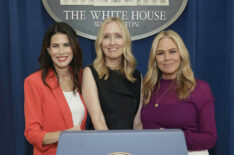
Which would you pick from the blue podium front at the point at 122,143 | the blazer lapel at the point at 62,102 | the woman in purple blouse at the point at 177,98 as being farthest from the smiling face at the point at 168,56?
the blue podium front at the point at 122,143

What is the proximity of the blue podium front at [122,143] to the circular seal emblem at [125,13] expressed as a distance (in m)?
1.23

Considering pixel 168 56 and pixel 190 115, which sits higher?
pixel 168 56

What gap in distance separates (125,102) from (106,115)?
134 mm

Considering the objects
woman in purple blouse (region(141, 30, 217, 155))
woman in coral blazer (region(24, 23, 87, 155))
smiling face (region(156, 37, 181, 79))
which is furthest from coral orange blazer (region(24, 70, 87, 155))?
smiling face (region(156, 37, 181, 79))

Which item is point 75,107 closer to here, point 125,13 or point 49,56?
point 49,56

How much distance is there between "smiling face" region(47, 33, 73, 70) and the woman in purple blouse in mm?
488

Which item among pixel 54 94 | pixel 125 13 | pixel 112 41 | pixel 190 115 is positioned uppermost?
pixel 125 13

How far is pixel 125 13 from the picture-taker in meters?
1.95

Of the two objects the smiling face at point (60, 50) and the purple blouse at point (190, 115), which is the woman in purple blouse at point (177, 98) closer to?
the purple blouse at point (190, 115)

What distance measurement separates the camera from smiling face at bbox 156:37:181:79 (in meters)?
1.48

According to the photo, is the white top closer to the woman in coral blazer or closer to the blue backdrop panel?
the woman in coral blazer

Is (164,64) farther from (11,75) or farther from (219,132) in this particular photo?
(11,75)

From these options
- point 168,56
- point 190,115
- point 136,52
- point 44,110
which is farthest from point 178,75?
point 44,110

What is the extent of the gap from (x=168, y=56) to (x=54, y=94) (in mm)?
Result: 659
